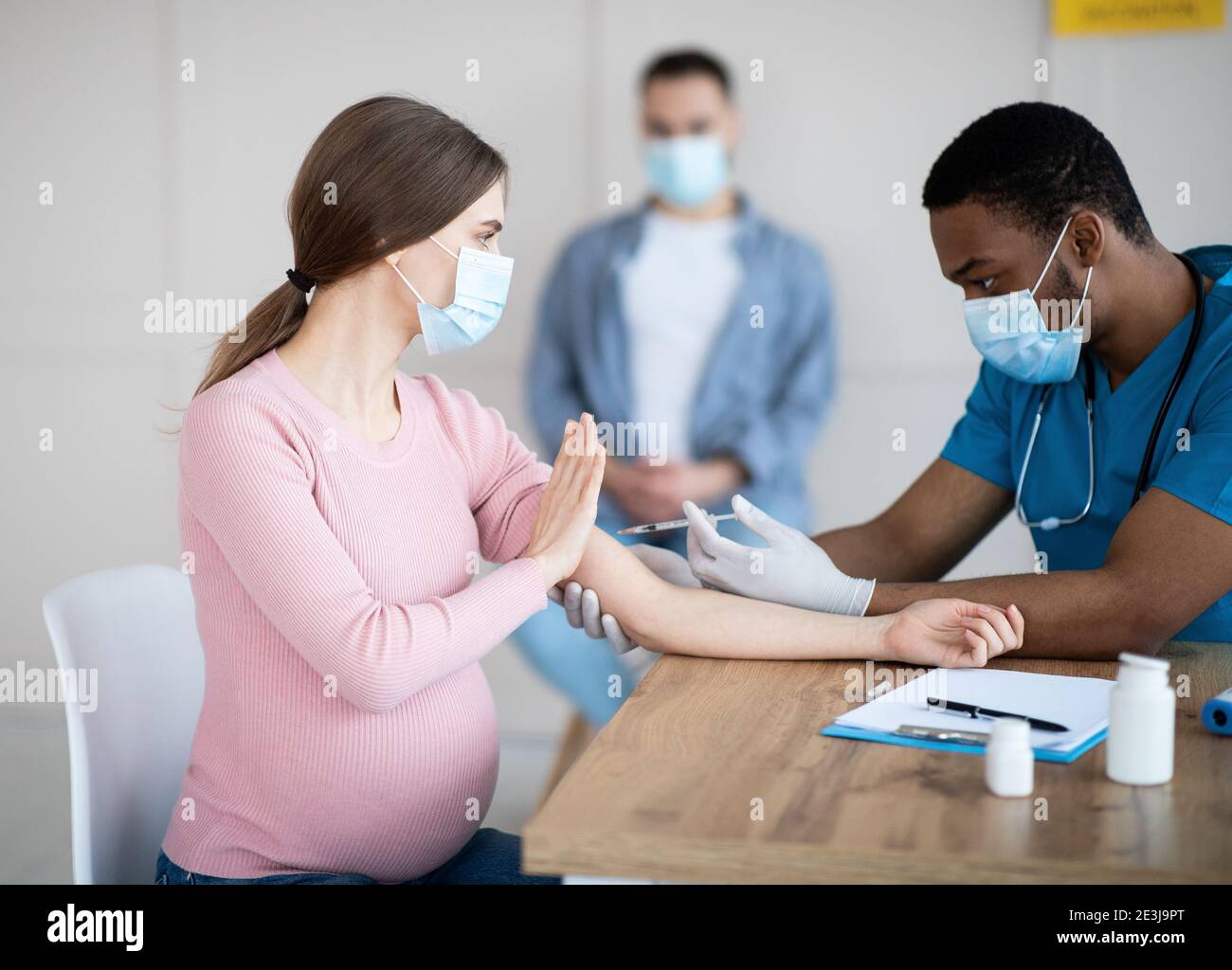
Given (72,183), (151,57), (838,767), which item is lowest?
(838,767)

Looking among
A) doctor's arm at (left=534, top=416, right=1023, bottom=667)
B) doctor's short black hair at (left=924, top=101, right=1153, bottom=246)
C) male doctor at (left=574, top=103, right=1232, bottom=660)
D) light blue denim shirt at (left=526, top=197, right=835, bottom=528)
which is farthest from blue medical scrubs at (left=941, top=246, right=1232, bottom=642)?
light blue denim shirt at (left=526, top=197, right=835, bottom=528)

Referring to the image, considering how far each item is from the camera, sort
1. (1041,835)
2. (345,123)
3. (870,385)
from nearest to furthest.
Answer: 1. (1041,835)
2. (345,123)
3. (870,385)

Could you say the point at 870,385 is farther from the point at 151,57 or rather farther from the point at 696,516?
the point at 151,57

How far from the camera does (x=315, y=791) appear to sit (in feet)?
4.33

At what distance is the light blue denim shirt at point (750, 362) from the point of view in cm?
311

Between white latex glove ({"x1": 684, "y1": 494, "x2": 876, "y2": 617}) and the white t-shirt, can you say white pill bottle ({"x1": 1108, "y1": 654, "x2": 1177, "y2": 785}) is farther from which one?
the white t-shirt

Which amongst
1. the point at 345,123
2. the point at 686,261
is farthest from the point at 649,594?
the point at 686,261

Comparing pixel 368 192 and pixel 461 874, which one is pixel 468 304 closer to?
pixel 368 192

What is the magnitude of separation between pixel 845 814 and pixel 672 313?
88.6 inches

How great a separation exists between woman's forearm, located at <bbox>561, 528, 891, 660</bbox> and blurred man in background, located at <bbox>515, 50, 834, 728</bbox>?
1.47m

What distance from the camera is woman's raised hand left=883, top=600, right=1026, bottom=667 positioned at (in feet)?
4.78

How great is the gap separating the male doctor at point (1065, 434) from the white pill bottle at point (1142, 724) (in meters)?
0.43
